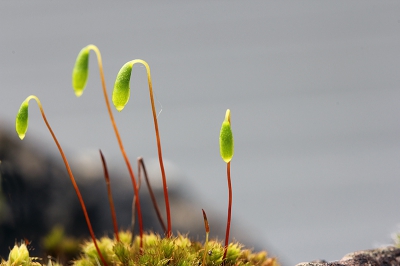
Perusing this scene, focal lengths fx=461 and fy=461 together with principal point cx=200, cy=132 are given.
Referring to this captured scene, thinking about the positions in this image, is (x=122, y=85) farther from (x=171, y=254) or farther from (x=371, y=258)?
(x=371, y=258)

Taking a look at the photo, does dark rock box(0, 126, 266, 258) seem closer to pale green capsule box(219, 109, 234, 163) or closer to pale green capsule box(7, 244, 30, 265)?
pale green capsule box(7, 244, 30, 265)

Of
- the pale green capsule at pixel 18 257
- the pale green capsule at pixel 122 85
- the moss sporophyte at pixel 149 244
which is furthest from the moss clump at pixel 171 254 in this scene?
the pale green capsule at pixel 122 85

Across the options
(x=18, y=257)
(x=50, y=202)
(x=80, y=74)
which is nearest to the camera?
(x=80, y=74)

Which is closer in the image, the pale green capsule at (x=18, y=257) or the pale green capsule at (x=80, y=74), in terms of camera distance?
the pale green capsule at (x=80, y=74)

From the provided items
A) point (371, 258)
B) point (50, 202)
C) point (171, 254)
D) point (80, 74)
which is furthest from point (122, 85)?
point (50, 202)

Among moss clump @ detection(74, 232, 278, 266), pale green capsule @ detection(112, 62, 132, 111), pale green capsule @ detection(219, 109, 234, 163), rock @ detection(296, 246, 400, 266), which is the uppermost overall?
pale green capsule @ detection(112, 62, 132, 111)

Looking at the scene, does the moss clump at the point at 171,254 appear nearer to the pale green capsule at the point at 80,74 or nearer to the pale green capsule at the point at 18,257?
the pale green capsule at the point at 18,257

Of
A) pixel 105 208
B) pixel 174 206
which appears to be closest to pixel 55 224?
pixel 105 208

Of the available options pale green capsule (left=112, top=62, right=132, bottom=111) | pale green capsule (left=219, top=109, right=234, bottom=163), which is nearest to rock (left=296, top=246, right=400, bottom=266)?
pale green capsule (left=219, top=109, right=234, bottom=163)
